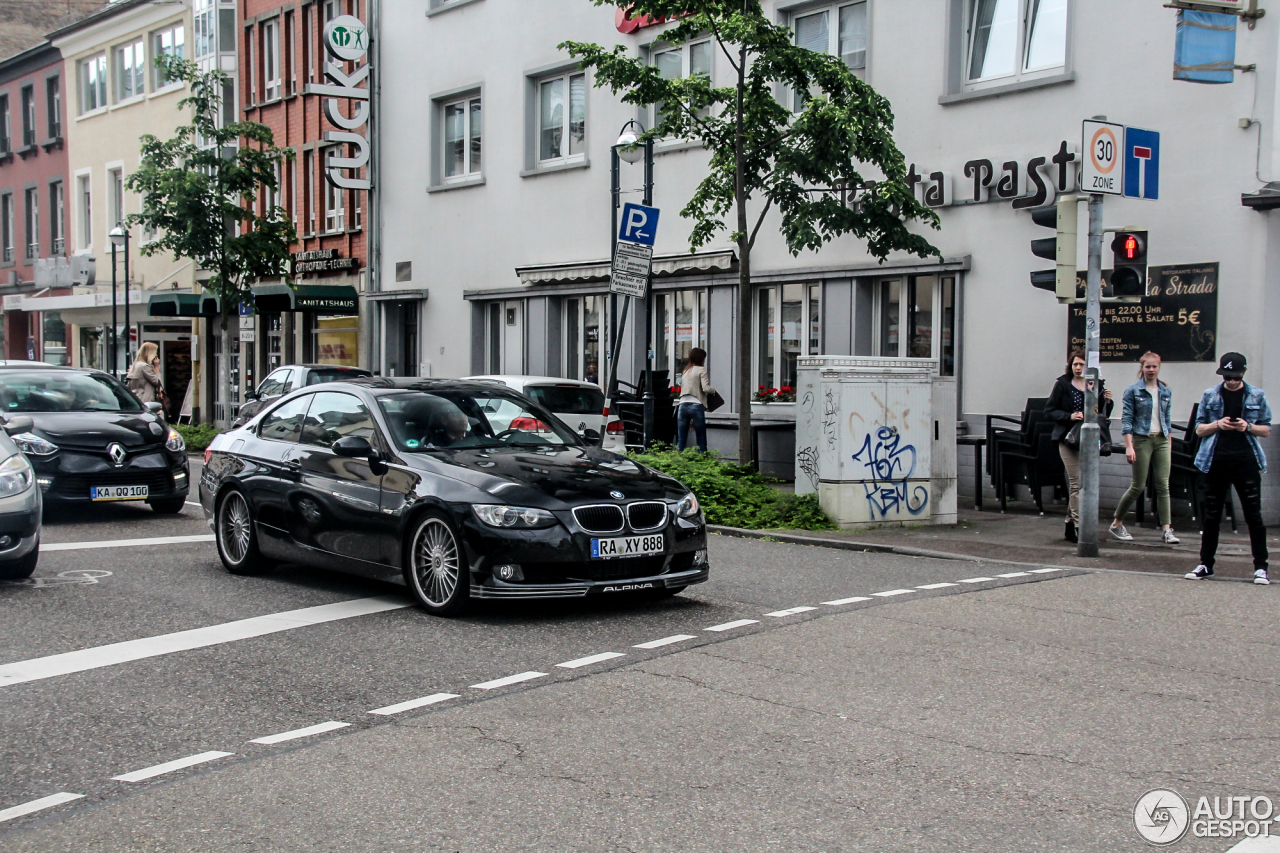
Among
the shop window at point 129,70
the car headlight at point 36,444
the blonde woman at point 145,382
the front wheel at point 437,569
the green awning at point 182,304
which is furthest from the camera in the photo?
the shop window at point 129,70

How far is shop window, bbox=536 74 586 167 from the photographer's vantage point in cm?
2388

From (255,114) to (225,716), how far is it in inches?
1237

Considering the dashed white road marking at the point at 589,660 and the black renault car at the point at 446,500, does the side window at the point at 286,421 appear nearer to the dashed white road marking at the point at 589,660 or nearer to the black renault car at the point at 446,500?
the black renault car at the point at 446,500

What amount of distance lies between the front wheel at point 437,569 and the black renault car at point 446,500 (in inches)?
0.4

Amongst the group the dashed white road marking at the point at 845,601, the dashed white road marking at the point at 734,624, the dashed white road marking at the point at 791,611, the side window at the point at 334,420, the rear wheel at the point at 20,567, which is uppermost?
the side window at the point at 334,420

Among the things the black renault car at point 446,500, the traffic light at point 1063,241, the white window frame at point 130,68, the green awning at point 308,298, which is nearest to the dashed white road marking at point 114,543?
the black renault car at point 446,500

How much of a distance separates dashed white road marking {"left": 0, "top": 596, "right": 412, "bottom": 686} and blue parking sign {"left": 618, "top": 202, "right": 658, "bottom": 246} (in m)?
7.43

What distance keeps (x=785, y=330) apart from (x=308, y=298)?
13.3m

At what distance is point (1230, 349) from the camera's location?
46.5 feet

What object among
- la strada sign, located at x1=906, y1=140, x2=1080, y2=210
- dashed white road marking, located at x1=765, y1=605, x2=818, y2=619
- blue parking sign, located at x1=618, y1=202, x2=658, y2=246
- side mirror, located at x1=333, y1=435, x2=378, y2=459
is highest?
la strada sign, located at x1=906, y1=140, x2=1080, y2=210

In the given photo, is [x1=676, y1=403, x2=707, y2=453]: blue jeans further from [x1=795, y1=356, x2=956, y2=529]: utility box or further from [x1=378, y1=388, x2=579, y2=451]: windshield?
[x1=378, y1=388, x2=579, y2=451]: windshield

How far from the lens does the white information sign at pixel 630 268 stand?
15148 mm

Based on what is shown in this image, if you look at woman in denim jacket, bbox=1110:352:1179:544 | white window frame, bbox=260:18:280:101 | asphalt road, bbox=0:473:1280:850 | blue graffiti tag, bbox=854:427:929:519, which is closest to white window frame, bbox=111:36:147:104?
white window frame, bbox=260:18:280:101

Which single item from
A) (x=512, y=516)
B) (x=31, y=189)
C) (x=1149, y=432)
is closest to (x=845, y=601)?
(x=512, y=516)
